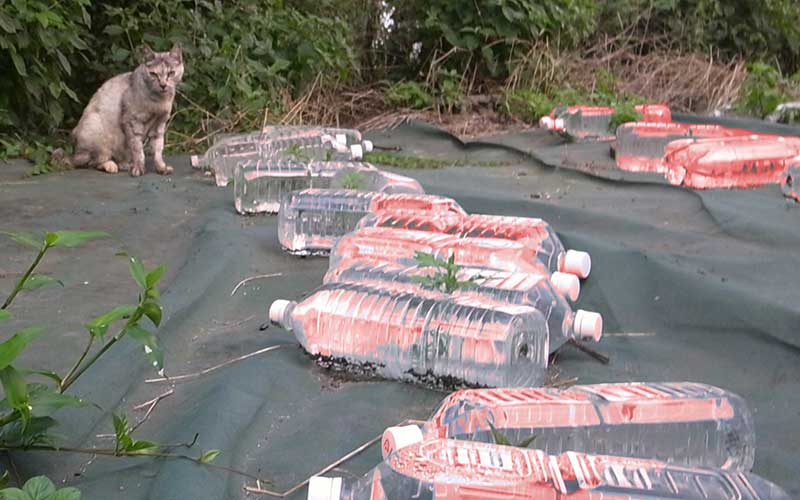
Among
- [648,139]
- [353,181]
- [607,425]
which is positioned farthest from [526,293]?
[648,139]

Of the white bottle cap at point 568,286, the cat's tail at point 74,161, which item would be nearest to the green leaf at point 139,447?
the white bottle cap at point 568,286

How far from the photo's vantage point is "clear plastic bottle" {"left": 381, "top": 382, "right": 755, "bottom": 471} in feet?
5.66

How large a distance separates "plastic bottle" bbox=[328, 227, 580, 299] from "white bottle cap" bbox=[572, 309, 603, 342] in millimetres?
420

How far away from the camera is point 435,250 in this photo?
2.68 metres

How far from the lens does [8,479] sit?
1.66m

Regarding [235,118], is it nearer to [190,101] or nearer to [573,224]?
[190,101]

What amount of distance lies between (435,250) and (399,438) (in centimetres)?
119

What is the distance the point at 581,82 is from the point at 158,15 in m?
3.63

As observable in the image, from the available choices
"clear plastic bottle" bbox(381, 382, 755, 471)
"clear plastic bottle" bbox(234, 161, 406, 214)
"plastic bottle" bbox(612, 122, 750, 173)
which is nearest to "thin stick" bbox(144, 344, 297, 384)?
"clear plastic bottle" bbox(381, 382, 755, 471)

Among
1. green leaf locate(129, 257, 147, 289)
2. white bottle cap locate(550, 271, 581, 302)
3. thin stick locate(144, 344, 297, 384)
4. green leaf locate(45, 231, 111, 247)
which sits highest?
green leaf locate(45, 231, 111, 247)

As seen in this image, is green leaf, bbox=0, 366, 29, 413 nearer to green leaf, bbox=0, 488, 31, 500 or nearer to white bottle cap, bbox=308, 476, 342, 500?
green leaf, bbox=0, 488, 31, 500

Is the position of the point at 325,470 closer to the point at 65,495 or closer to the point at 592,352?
the point at 65,495

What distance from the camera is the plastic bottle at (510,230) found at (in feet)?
8.87

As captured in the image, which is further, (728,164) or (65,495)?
(728,164)
